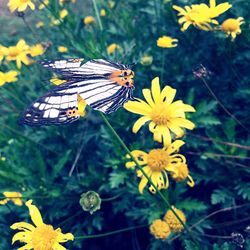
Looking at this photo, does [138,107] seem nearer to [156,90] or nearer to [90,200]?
[156,90]

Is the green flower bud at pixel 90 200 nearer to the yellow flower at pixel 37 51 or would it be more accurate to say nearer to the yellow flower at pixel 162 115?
the yellow flower at pixel 162 115

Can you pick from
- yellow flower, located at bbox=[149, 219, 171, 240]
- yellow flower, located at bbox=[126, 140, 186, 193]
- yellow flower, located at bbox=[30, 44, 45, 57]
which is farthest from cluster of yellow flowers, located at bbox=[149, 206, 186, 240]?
yellow flower, located at bbox=[30, 44, 45, 57]

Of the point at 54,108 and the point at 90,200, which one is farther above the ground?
→ the point at 54,108

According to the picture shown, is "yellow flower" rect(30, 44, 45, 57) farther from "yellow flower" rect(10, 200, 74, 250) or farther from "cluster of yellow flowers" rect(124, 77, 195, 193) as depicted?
"yellow flower" rect(10, 200, 74, 250)

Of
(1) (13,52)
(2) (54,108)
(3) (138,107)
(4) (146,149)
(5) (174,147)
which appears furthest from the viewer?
(1) (13,52)

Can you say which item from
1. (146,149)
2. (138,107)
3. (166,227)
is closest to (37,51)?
(146,149)

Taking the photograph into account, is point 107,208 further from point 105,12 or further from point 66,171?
point 105,12

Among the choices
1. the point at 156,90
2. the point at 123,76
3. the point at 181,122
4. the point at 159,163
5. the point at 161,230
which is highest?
the point at 123,76
